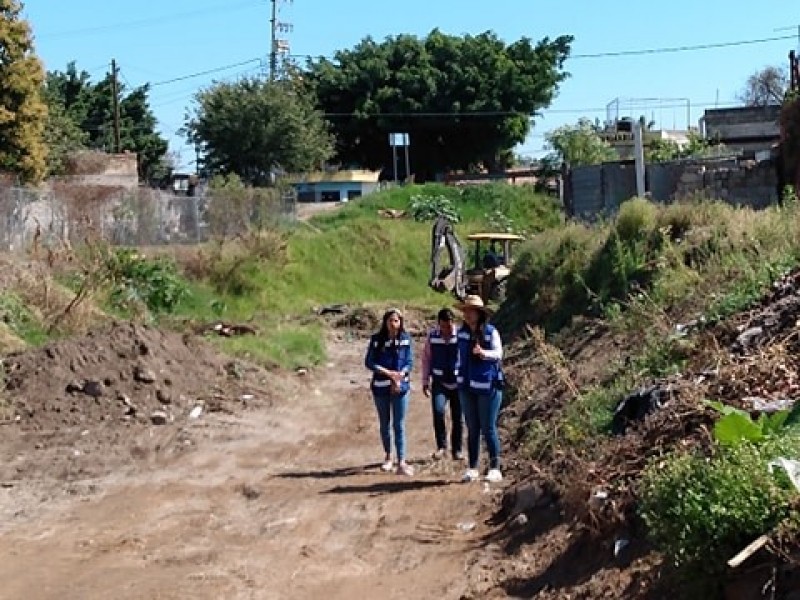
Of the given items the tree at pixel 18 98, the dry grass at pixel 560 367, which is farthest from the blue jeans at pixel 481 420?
the tree at pixel 18 98

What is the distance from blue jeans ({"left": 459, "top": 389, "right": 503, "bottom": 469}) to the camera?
38.0 ft

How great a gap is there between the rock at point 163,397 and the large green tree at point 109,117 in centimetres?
4662

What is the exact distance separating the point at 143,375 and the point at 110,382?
520 millimetres

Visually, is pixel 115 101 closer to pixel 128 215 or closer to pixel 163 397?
pixel 128 215

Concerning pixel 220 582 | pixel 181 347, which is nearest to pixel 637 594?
pixel 220 582

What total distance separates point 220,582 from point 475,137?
2339 inches

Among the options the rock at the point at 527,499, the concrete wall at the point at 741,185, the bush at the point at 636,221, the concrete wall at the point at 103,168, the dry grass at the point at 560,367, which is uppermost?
the concrete wall at the point at 103,168

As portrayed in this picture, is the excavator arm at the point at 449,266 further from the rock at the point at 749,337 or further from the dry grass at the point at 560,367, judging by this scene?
the rock at the point at 749,337

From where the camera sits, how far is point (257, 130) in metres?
60.0

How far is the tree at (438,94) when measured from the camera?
65688 millimetres

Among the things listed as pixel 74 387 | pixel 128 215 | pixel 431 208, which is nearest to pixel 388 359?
pixel 74 387

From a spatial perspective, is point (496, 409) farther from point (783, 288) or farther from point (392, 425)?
point (783, 288)

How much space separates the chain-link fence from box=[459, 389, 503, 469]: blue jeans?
1630 cm

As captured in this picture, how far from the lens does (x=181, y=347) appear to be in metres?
19.0
